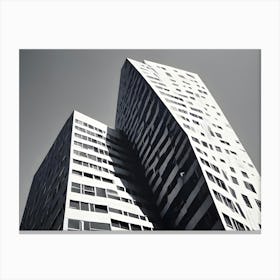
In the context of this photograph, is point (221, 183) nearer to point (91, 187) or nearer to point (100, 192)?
point (100, 192)

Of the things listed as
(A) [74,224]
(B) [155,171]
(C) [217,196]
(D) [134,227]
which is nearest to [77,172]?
Answer: (D) [134,227]

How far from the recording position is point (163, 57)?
10.8 meters

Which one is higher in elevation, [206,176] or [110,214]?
[206,176]

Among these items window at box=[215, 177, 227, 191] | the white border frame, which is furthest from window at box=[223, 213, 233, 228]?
the white border frame

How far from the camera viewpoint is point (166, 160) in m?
19.1

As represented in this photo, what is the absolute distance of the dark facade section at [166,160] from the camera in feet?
45.5

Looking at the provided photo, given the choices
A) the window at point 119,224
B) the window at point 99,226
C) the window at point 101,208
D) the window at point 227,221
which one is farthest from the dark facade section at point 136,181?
the window at point 227,221

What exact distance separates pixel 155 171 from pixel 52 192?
5.86 m

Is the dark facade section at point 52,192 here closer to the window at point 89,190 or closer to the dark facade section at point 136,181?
the window at point 89,190

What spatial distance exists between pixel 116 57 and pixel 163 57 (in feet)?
4.89

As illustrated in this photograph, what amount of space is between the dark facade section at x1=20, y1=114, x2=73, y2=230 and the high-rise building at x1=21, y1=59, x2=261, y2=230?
2.7 inches

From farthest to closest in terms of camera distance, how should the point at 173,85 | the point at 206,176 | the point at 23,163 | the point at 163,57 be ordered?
the point at 173,85, the point at 206,176, the point at 163,57, the point at 23,163
